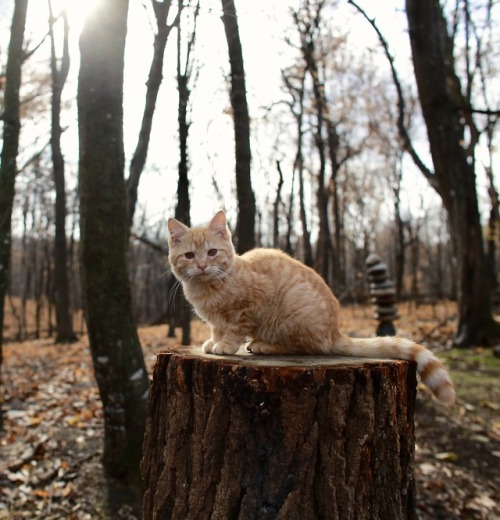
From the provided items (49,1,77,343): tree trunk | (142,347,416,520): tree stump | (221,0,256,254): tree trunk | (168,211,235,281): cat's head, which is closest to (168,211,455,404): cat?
(168,211,235,281): cat's head

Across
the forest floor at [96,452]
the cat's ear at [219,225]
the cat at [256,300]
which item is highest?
the cat's ear at [219,225]

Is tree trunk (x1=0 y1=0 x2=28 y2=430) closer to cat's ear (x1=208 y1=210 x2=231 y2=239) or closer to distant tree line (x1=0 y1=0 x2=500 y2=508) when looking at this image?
distant tree line (x1=0 y1=0 x2=500 y2=508)

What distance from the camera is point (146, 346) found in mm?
13328

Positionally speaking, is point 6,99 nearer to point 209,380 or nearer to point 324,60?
point 209,380

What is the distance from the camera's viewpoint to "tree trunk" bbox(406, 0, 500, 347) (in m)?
10.1

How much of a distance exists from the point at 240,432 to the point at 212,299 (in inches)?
48.1

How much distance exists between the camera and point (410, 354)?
271cm

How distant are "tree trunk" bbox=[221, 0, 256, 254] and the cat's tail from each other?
4892mm

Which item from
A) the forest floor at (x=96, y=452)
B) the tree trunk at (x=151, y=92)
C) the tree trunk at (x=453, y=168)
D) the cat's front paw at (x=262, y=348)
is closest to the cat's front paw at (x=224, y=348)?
the cat's front paw at (x=262, y=348)

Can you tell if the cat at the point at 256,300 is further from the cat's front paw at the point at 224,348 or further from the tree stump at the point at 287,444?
the tree stump at the point at 287,444

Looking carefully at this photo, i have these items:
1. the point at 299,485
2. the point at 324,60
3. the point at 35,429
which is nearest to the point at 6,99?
the point at 35,429

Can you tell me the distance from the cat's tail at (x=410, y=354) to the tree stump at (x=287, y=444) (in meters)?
0.33

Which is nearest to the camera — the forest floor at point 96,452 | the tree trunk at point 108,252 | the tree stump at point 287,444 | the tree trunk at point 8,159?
the tree stump at point 287,444

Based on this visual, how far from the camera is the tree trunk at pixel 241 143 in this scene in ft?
25.7
